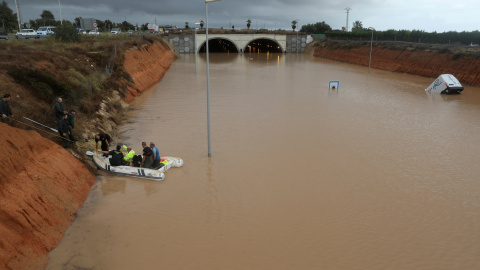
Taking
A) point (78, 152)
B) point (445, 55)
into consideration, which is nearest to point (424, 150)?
point (78, 152)

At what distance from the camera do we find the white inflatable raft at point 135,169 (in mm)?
13070

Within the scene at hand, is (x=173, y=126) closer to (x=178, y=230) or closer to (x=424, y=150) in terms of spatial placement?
(x=178, y=230)

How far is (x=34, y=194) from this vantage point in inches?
383

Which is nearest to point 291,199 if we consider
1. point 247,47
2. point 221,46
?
point 247,47

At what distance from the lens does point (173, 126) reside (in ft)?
67.4

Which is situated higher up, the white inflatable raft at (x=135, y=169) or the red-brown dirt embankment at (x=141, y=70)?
the red-brown dirt embankment at (x=141, y=70)

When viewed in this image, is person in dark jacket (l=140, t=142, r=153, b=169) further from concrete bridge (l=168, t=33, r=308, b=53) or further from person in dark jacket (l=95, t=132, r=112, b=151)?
concrete bridge (l=168, t=33, r=308, b=53)

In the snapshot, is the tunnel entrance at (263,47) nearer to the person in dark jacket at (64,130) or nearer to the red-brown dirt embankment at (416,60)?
the red-brown dirt embankment at (416,60)

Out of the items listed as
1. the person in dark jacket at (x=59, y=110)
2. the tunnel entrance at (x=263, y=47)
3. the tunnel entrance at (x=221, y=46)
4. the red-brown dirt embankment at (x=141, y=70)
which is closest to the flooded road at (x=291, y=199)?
the person in dark jacket at (x=59, y=110)

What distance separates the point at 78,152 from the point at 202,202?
593 cm

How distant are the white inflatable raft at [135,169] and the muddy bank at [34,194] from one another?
2.30 feet

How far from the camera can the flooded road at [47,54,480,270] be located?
898cm

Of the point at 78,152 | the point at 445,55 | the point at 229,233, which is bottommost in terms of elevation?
the point at 229,233

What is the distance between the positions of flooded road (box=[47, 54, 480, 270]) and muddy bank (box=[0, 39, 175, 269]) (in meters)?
0.45
